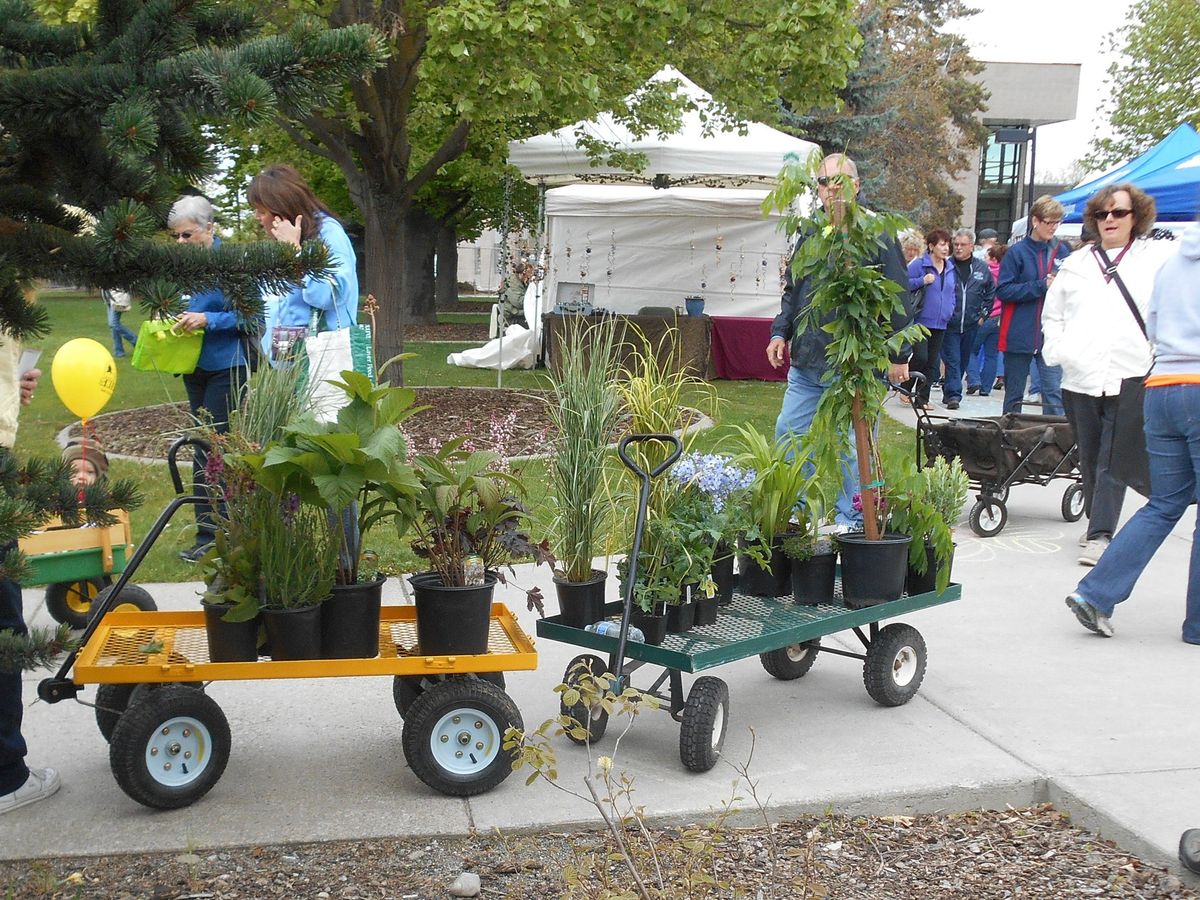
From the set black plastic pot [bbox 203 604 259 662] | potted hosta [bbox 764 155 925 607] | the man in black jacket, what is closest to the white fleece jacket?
potted hosta [bbox 764 155 925 607]

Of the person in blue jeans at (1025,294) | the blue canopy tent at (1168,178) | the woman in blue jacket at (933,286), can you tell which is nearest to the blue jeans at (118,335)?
the woman in blue jacket at (933,286)

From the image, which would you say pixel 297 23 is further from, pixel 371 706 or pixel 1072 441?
pixel 1072 441

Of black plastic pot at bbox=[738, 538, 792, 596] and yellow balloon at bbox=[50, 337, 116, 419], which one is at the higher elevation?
yellow balloon at bbox=[50, 337, 116, 419]

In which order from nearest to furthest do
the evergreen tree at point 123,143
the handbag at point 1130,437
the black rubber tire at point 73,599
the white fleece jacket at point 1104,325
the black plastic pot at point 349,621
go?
the evergreen tree at point 123,143 < the black plastic pot at point 349,621 < the black rubber tire at point 73,599 < the handbag at point 1130,437 < the white fleece jacket at point 1104,325

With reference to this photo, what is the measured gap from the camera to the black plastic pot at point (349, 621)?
12.6ft

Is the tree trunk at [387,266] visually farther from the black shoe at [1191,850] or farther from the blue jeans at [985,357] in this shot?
the black shoe at [1191,850]

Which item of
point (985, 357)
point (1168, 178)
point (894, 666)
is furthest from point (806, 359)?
point (985, 357)

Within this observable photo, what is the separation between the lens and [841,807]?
12.8ft

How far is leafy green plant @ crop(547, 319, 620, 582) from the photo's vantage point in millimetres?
4211

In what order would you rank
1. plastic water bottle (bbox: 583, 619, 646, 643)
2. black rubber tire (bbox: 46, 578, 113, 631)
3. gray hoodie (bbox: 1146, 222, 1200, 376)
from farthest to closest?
black rubber tire (bbox: 46, 578, 113, 631)
gray hoodie (bbox: 1146, 222, 1200, 376)
plastic water bottle (bbox: 583, 619, 646, 643)

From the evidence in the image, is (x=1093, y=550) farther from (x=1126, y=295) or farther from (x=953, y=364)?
(x=953, y=364)

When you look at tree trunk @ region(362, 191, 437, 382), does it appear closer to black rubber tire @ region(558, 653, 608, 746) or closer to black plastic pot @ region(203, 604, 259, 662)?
black rubber tire @ region(558, 653, 608, 746)

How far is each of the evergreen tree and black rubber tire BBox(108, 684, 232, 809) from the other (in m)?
1.29

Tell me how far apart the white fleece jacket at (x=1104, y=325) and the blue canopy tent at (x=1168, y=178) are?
7.51m
